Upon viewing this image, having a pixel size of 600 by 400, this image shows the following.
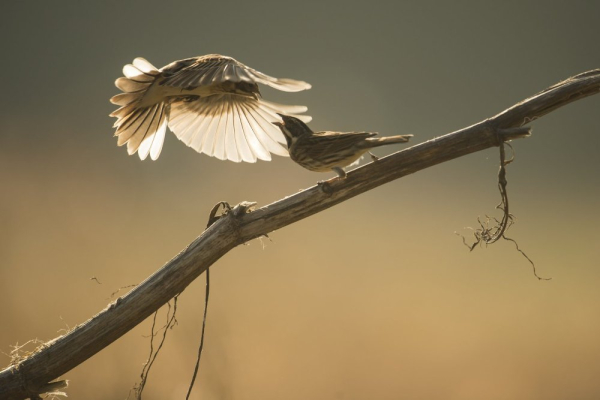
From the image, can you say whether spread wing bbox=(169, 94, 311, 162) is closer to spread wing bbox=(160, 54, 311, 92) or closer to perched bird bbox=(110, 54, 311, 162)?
perched bird bbox=(110, 54, 311, 162)

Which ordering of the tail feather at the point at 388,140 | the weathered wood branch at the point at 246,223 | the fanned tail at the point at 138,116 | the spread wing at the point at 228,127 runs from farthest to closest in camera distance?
the spread wing at the point at 228,127, the fanned tail at the point at 138,116, the weathered wood branch at the point at 246,223, the tail feather at the point at 388,140

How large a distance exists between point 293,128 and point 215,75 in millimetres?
288

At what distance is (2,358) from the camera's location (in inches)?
110

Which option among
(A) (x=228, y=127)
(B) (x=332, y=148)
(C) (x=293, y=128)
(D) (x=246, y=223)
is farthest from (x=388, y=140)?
(A) (x=228, y=127)

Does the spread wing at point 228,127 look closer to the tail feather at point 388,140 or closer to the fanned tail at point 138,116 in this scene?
the fanned tail at point 138,116

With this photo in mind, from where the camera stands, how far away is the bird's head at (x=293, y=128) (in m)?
1.75

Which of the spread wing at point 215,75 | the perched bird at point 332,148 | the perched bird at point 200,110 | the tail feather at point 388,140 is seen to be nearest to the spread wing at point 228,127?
the perched bird at point 200,110

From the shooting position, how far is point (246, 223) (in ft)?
5.65

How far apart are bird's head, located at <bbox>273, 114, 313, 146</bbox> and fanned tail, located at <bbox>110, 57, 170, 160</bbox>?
457 millimetres

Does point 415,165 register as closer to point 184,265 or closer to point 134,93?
point 184,265

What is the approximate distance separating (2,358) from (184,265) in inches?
65.0

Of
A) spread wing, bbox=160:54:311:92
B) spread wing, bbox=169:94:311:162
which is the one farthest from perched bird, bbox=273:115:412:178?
spread wing, bbox=169:94:311:162

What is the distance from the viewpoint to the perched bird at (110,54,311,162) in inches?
70.2

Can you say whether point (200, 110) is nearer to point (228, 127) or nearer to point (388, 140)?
point (228, 127)
